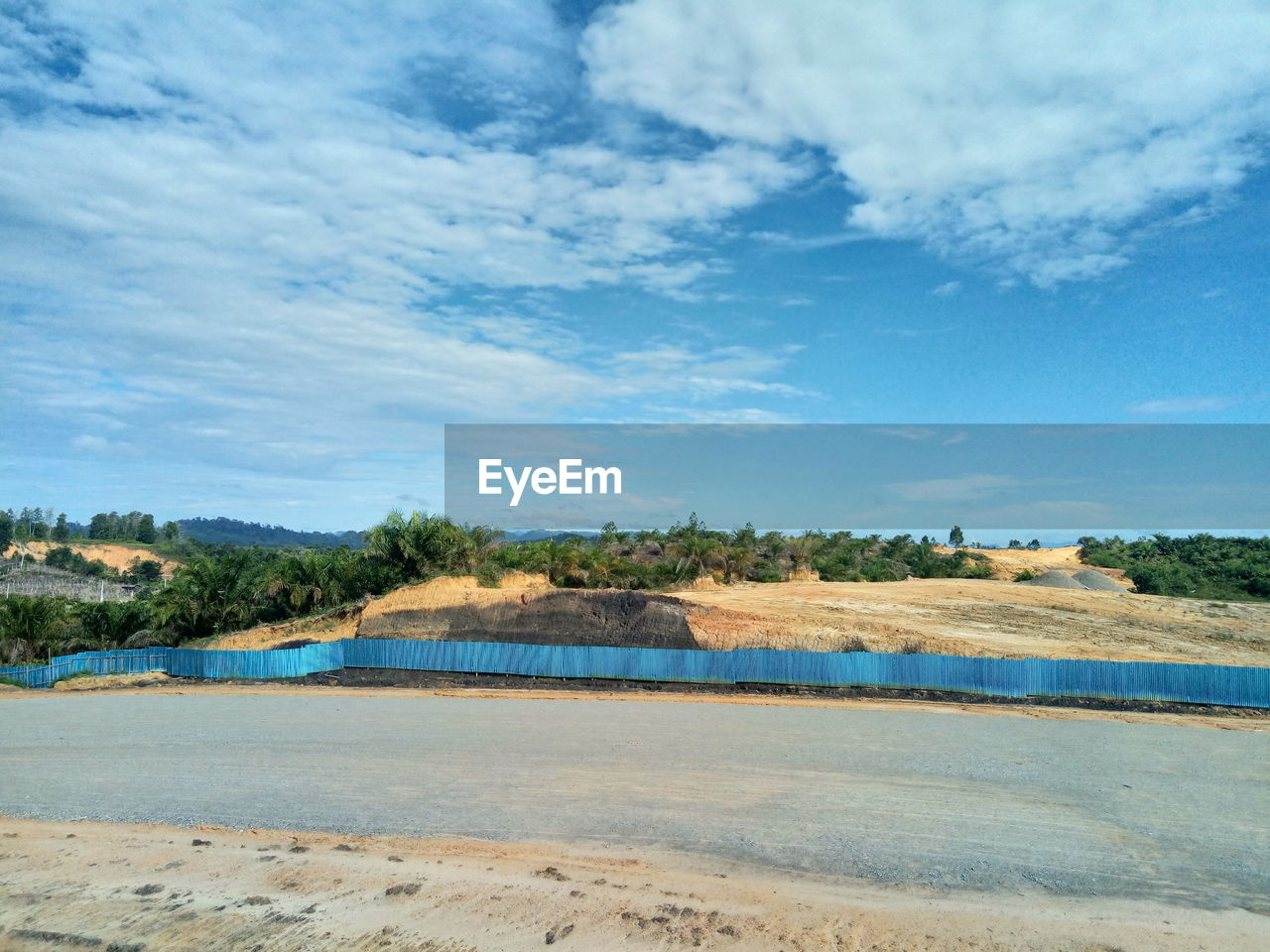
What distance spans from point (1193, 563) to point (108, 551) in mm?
142858

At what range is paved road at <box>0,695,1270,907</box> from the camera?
11.0m

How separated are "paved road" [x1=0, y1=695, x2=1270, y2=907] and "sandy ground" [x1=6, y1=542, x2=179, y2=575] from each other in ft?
391

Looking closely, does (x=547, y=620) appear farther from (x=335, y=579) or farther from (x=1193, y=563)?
(x=1193, y=563)

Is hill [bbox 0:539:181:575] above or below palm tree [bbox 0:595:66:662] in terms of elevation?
above

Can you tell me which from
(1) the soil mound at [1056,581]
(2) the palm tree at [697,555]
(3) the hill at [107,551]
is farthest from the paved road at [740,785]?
(3) the hill at [107,551]

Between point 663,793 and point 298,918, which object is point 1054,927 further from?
point 298,918

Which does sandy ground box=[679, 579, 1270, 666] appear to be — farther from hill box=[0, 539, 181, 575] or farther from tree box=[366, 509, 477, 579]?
hill box=[0, 539, 181, 575]

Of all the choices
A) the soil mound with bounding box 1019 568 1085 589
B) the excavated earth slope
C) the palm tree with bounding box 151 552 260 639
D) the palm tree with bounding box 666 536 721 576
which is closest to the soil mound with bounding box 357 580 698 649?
the excavated earth slope

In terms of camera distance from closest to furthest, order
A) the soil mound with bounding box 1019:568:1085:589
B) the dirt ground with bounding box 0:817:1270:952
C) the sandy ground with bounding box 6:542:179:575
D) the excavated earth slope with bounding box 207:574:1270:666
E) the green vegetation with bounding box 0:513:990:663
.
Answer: the dirt ground with bounding box 0:817:1270:952
the excavated earth slope with bounding box 207:574:1270:666
the green vegetation with bounding box 0:513:990:663
the soil mound with bounding box 1019:568:1085:589
the sandy ground with bounding box 6:542:179:575

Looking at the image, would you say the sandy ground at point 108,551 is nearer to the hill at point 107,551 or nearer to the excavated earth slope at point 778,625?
the hill at point 107,551

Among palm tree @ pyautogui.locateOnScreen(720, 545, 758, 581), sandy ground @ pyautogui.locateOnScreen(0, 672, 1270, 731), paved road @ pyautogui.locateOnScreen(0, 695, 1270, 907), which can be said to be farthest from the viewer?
palm tree @ pyautogui.locateOnScreen(720, 545, 758, 581)

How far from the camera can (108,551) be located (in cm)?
13075

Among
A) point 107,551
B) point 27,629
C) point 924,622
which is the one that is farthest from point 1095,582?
point 107,551

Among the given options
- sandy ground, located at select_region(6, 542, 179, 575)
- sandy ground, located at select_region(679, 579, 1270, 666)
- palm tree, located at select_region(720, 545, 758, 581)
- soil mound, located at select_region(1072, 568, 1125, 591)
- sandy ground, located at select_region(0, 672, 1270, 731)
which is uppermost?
sandy ground, located at select_region(6, 542, 179, 575)
